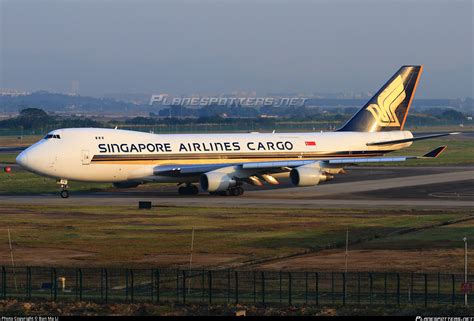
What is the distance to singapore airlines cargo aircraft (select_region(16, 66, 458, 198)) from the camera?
Result: 71875mm

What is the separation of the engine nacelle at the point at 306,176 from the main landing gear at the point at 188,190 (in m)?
7.55

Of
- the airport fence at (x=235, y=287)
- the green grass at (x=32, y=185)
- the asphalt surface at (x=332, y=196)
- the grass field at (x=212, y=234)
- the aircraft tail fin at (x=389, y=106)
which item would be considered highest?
the aircraft tail fin at (x=389, y=106)

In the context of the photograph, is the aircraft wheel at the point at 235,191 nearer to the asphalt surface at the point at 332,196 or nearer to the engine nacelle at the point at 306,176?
the asphalt surface at the point at 332,196

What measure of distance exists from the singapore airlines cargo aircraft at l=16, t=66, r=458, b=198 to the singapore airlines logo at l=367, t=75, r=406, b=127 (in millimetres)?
4059

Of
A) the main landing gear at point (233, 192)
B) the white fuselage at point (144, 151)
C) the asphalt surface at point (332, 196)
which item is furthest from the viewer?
the main landing gear at point (233, 192)

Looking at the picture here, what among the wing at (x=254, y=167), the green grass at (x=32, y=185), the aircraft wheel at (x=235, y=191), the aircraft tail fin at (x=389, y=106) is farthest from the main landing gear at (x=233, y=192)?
the aircraft tail fin at (x=389, y=106)

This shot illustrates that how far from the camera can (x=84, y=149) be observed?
7188 cm

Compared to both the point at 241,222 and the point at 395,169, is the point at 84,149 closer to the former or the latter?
the point at 241,222

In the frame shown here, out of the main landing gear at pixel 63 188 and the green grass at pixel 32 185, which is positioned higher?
the green grass at pixel 32 185

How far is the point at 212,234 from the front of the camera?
180 feet

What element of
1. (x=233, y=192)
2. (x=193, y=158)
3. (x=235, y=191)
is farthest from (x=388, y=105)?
(x=193, y=158)

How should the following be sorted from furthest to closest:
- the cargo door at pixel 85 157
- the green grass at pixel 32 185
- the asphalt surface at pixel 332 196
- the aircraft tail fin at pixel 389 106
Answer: the aircraft tail fin at pixel 389 106 < the green grass at pixel 32 185 < the cargo door at pixel 85 157 < the asphalt surface at pixel 332 196

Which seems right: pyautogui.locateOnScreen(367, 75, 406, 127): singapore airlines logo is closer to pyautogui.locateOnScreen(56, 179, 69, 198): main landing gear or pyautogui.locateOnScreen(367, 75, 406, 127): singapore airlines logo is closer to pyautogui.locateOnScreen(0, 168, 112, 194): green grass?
pyautogui.locateOnScreen(0, 168, 112, 194): green grass

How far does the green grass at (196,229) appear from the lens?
4962 centimetres
